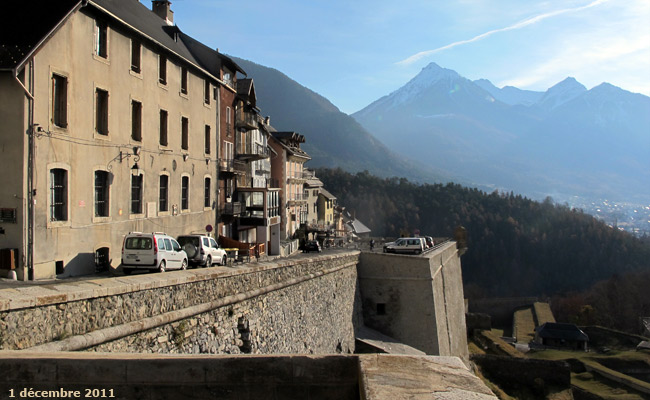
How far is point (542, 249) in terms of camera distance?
148m

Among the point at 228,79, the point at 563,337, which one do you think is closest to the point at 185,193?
the point at 228,79

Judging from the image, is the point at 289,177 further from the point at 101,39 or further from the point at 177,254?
the point at 177,254

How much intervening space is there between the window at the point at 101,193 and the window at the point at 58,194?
1.93 meters

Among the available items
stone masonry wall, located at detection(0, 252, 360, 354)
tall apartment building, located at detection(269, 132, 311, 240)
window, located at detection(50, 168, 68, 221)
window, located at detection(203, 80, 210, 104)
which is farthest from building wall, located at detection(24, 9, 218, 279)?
tall apartment building, located at detection(269, 132, 311, 240)

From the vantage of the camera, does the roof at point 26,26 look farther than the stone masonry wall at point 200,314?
Yes

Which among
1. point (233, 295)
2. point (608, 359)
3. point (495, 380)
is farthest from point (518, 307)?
point (233, 295)

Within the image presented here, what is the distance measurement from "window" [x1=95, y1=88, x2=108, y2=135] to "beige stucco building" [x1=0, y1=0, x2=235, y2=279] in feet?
0.12

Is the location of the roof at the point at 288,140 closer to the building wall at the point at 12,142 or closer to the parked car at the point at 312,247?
the parked car at the point at 312,247

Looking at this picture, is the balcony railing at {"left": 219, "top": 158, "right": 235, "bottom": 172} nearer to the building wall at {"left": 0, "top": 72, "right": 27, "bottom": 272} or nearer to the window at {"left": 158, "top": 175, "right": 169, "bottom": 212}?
the window at {"left": 158, "top": 175, "right": 169, "bottom": 212}

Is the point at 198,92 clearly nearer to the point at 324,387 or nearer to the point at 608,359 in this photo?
the point at 324,387

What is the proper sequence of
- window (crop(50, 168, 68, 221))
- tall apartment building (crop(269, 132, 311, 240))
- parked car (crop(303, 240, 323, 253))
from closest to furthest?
window (crop(50, 168, 68, 221)) → parked car (crop(303, 240, 323, 253)) → tall apartment building (crop(269, 132, 311, 240))

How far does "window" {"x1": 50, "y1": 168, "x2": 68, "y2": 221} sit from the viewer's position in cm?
1611

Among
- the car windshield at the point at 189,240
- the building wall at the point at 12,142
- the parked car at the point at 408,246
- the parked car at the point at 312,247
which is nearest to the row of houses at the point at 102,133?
the building wall at the point at 12,142

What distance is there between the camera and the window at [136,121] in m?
21.2
